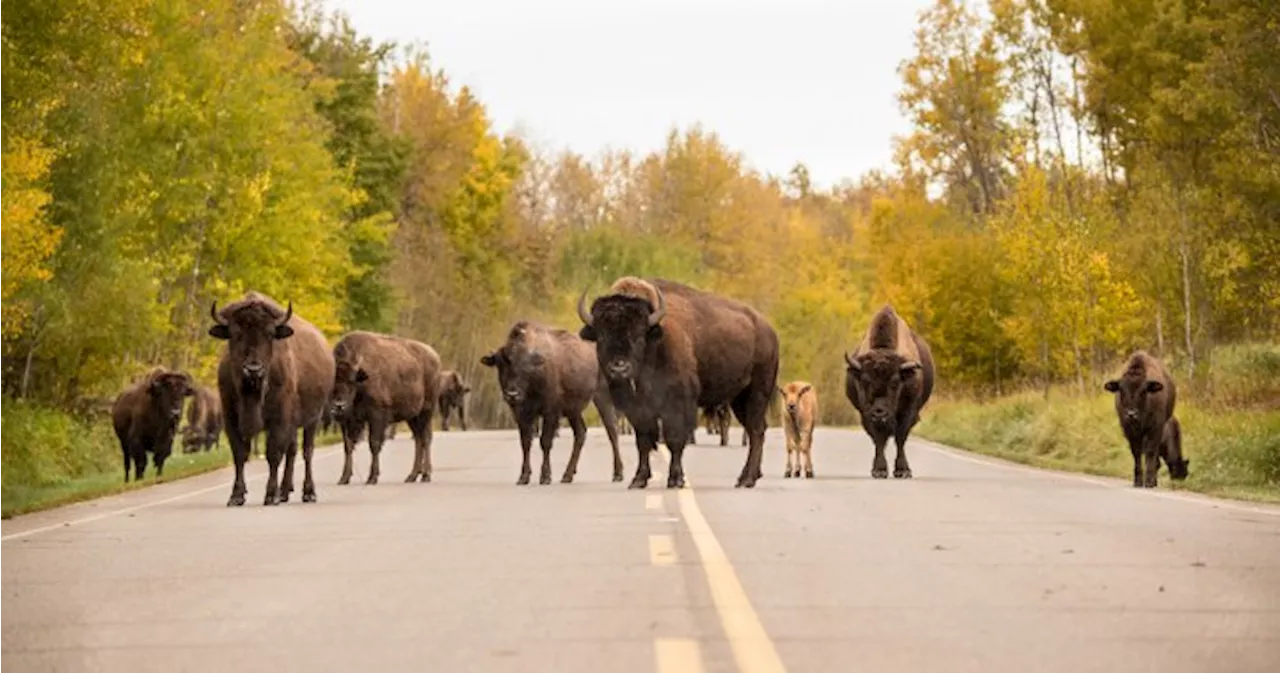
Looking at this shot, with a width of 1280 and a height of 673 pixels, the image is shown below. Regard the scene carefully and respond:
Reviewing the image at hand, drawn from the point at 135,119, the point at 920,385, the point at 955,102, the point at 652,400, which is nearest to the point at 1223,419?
the point at 920,385

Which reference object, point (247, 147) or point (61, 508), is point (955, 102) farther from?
point (61, 508)

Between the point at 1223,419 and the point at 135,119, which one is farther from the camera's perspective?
the point at 135,119

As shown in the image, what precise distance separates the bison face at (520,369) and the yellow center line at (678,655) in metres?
18.4

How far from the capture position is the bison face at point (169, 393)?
31984 millimetres

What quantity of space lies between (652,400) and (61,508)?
21.0 ft

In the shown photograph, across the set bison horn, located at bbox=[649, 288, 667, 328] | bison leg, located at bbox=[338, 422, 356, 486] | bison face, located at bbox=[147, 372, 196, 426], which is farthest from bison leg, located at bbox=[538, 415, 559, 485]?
bison face, located at bbox=[147, 372, 196, 426]

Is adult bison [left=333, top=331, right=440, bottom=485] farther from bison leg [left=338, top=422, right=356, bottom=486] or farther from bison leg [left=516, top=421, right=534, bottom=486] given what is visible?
bison leg [left=516, top=421, right=534, bottom=486]

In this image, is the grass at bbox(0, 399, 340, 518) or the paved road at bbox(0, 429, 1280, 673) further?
the grass at bbox(0, 399, 340, 518)

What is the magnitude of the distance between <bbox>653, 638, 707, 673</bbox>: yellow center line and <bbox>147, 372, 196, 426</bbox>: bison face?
23715mm

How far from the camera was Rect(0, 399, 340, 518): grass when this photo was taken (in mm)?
24562

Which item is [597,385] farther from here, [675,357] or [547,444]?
[675,357]

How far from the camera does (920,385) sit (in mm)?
28641

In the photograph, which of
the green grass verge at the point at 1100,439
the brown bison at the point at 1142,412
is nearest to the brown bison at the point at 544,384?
the brown bison at the point at 1142,412

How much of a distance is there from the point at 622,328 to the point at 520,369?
16.1 ft
